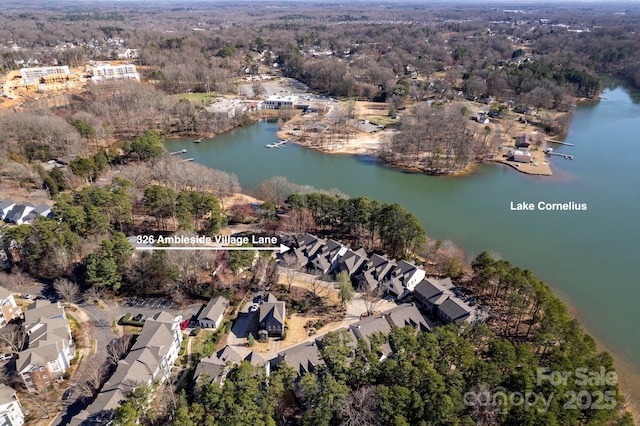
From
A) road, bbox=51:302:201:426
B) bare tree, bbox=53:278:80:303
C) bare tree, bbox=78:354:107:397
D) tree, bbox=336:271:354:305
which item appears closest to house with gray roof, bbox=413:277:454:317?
tree, bbox=336:271:354:305

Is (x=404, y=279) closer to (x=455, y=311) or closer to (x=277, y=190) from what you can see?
(x=455, y=311)

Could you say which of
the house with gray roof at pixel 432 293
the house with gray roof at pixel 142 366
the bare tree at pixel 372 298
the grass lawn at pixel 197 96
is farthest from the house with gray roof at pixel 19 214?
the grass lawn at pixel 197 96

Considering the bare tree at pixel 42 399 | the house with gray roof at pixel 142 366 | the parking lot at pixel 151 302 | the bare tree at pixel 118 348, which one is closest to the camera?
the house with gray roof at pixel 142 366

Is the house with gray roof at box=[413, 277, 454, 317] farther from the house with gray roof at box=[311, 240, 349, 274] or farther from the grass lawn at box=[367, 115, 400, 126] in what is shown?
the grass lawn at box=[367, 115, 400, 126]

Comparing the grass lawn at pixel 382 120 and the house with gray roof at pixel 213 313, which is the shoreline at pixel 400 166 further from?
the house with gray roof at pixel 213 313

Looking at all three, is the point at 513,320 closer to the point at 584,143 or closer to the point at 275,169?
the point at 275,169
